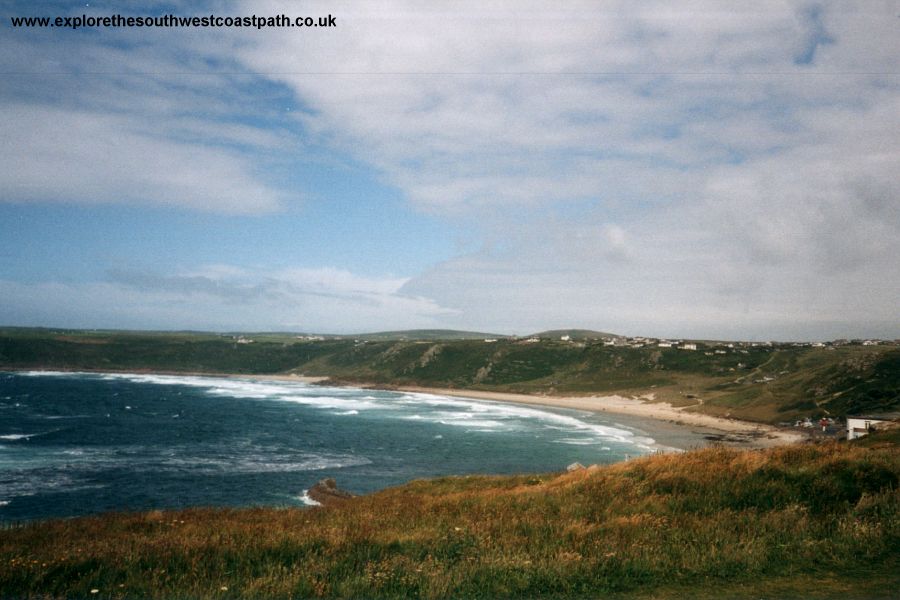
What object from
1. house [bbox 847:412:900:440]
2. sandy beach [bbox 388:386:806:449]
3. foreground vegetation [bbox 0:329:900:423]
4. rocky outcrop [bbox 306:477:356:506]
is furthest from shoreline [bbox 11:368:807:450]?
rocky outcrop [bbox 306:477:356:506]

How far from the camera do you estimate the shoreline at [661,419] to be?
60.8 metres

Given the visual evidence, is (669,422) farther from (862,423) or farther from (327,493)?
(327,493)

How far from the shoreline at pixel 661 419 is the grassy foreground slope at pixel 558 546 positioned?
23.9 meters

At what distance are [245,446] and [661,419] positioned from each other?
5863 cm

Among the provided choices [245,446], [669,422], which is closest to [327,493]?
[245,446]

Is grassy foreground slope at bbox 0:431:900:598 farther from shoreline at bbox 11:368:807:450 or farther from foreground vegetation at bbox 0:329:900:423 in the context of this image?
foreground vegetation at bbox 0:329:900:423

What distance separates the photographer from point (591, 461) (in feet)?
163

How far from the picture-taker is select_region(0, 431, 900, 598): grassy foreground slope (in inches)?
273

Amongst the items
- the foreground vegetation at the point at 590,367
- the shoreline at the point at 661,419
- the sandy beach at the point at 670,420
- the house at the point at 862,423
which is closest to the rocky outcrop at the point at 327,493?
the shoreline at the point at 661,419

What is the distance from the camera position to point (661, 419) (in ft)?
273

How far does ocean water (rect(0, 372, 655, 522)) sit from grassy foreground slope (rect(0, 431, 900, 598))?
2519 centimetres

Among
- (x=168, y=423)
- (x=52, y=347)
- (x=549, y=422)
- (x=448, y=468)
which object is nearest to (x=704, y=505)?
(x=448, y=468)

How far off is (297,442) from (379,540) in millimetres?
55433

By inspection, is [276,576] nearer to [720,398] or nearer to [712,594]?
[712,594]
